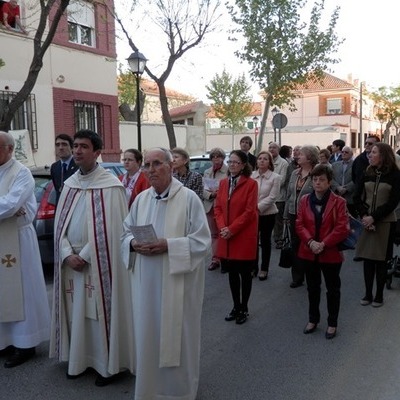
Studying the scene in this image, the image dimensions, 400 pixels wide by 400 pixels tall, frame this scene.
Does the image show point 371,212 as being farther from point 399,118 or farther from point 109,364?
point 399,118

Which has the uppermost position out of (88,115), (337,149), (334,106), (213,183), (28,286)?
(334,106)

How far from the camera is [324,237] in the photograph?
4809 millimetres

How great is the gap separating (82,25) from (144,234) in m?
15.6

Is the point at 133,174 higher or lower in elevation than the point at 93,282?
higher

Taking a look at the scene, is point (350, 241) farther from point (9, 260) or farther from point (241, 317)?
point (9, 260)

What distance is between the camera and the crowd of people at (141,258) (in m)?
3.34

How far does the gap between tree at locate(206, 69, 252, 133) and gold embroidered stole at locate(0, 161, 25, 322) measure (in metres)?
37.9

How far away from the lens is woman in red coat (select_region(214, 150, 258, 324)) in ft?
17.0

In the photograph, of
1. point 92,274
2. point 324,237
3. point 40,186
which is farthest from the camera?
point 40,186

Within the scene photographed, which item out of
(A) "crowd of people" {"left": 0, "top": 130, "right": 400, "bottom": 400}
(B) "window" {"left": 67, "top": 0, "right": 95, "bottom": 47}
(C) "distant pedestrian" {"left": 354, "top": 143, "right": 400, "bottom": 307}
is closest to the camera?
(A) "crowd of people" {"left": 0, "top": 130, "right": 400, "bottom": 400}

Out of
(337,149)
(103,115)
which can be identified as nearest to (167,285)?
(337,149)

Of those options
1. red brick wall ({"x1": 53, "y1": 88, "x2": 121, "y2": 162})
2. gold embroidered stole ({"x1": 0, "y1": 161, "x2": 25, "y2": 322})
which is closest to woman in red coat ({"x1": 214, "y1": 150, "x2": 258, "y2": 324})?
gold embroidered stole ({"x1": 0, "y1": 161, "x2": 25, "y2": 322})

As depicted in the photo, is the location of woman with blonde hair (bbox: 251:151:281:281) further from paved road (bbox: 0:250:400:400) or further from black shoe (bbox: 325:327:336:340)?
black shoe (bbox: 325:327:336:340)

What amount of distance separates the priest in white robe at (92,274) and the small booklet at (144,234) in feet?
1.90
